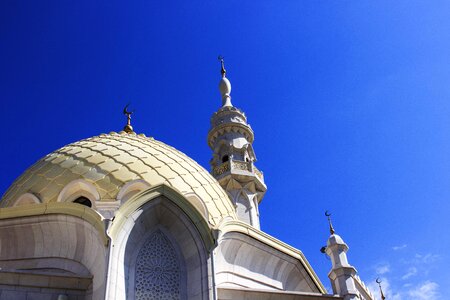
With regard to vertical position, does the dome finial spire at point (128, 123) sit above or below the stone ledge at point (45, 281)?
above

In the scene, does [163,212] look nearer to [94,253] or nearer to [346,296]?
[94,253]

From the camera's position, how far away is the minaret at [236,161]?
2595 centimetres

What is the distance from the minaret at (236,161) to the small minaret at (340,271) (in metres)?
11.8

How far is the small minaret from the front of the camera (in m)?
12.2

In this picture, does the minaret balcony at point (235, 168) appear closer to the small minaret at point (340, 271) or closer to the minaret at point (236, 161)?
the minaret at point (236, 161)

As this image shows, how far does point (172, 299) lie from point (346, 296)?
14.2 feet

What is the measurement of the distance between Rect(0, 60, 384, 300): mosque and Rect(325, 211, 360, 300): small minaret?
0.03 meters

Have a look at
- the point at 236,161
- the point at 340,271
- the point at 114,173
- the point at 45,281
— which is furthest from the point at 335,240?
the point at 236,161

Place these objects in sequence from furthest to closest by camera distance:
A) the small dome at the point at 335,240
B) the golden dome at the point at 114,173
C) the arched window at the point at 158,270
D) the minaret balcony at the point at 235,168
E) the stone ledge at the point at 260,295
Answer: the minaret balcony at the point at 235,168
the golden dome at the point at 114,173
the small dome at the point at 335,240
the stone ledge at the point at 260,295
the arched window at the point at 158,270

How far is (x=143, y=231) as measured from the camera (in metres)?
11.3

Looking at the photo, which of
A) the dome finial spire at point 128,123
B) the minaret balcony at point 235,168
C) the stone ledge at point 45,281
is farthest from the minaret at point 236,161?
the stone ledge at point 45,281

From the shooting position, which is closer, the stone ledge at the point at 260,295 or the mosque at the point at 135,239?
the mosque at the point at 135,239

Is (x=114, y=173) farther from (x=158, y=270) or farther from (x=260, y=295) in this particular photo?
(x=260, y=295)

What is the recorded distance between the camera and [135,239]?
11.1m
